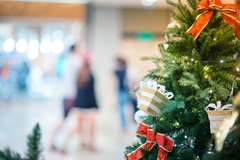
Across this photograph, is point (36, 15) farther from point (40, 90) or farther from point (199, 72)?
point (199, 72)

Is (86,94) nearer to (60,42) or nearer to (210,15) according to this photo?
(210,15)

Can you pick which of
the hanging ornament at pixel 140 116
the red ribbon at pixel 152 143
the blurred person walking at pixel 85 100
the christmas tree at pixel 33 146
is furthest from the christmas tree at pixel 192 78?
the blurred person walking at pixel 85 100

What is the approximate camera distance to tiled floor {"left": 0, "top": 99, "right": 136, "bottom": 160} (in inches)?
223

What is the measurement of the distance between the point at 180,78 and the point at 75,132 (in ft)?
16.3

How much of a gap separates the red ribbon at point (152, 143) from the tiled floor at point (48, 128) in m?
2.02

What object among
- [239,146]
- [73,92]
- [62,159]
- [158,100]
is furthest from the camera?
[73,92]

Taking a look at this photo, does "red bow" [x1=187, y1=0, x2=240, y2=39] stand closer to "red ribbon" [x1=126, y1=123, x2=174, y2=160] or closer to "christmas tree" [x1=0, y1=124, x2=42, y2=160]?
"red ribbon" [x1=126, y1=123, x2=174, y2=160]

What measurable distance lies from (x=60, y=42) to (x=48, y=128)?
264 inches

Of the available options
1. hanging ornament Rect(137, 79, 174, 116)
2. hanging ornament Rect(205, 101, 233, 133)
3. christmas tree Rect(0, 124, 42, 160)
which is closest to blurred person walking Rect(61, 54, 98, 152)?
christmas tree Rect(0, 124, 42, 160)

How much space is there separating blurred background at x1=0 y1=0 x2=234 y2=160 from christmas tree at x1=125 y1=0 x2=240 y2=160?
26.7 feet

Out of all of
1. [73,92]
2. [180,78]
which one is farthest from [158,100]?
[73,92]

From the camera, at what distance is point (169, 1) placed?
1.67m

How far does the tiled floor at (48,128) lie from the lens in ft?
18.6

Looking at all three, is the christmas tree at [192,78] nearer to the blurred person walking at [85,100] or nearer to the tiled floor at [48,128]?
the tiled floor at [48,128]
